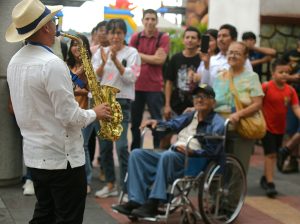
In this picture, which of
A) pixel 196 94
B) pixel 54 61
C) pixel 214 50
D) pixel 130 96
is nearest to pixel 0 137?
pixel 130 96

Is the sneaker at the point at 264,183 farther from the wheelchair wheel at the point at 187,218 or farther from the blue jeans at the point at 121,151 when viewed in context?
the wheelchair wheel at the point at 187,218

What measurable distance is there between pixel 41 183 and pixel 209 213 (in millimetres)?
2197

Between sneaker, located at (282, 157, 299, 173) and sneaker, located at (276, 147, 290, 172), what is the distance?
0.21 ft

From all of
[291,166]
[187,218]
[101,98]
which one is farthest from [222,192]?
[291,166]

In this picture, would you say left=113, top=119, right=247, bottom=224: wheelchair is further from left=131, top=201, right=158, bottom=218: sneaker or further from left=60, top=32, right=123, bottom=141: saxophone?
left=60, top=32, right=123, bottom=141: saxophone

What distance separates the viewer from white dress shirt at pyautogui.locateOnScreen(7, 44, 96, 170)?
3.65 m

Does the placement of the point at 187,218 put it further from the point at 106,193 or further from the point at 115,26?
the point at 115,26

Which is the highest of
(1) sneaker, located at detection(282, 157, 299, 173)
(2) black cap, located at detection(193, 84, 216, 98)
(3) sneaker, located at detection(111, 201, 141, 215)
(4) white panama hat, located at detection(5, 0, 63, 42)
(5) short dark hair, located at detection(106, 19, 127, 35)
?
(4) white panama hat, located at detection(5, 0, 63, 42)

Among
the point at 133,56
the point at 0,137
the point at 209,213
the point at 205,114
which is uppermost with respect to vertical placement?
the point at 133,56

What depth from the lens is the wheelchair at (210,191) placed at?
5.45 metres

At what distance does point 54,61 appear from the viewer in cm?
365

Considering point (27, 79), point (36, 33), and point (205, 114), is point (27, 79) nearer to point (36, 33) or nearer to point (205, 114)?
point (36, 33)

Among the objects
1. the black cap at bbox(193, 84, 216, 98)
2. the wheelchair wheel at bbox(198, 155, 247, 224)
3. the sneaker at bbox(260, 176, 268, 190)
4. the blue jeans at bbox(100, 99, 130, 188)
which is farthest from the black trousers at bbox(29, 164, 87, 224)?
the sneaker at bbox(260, 176, 268, 190)

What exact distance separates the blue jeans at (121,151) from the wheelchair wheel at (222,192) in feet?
3.85
